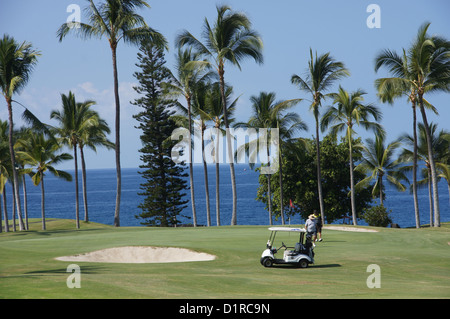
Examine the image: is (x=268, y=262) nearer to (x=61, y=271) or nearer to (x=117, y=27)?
(x=61, y=271)

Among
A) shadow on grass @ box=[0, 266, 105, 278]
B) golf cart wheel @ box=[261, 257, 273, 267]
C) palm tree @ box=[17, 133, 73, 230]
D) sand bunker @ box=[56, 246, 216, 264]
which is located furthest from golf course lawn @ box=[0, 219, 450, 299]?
palm tree @ box=[17, 133, 73, 230]

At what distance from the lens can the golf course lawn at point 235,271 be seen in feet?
40.3

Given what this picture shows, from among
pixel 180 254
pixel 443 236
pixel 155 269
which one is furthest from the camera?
pixel 443 236

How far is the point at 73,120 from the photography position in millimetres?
48875

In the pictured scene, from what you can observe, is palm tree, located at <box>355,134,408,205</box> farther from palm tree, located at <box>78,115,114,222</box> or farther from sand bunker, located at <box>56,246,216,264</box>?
sand bunker, located at <box>56,246,216,264</box>

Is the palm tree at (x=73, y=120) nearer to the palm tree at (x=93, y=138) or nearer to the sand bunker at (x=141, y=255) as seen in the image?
the palm tree at (x=93, y=138)

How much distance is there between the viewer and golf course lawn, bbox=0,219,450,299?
12.3 meters

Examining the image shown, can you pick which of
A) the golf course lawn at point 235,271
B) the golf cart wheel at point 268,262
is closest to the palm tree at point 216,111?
the golf course lawn at point 235,271

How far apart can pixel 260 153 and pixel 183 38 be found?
13.6m

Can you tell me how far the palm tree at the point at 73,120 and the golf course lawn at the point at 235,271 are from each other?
24.9 m

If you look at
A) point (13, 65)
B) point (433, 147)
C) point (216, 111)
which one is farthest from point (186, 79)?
point (433, 147)

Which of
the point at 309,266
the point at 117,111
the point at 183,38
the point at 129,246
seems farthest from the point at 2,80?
the point at 309,266
